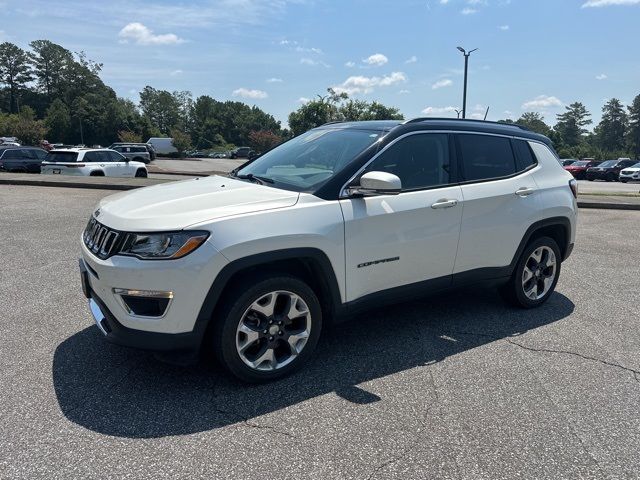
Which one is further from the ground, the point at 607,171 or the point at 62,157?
the point at 62,157

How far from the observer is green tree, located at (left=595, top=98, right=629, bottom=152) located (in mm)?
111750

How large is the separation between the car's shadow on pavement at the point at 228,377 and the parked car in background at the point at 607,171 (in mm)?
36758

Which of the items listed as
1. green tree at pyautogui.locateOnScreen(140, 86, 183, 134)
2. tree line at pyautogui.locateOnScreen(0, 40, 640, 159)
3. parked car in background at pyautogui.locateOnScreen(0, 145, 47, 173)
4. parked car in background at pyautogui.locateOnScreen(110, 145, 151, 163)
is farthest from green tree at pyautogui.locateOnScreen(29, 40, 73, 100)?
parked car in background at pyautogui.locateOnScreen(0, 145, 47, 173)

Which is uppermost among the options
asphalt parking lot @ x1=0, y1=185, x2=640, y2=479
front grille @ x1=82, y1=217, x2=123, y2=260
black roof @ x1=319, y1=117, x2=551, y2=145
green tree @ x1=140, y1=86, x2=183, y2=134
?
green tree @ x1=140, y1=86, x2=183, y2=134

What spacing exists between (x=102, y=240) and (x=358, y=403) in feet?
6.50

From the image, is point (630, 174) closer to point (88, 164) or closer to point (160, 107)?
point (88, 164)

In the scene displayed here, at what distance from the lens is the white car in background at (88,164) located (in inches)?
701

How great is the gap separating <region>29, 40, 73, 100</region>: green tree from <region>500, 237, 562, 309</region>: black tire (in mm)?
134832

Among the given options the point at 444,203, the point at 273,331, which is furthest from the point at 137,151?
the point at 273,331

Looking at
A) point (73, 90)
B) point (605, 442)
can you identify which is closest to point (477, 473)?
point (605, 442)

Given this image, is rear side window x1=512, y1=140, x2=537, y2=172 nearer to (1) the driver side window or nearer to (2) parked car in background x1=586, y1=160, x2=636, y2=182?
(1) the driver side window

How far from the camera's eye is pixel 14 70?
387ft

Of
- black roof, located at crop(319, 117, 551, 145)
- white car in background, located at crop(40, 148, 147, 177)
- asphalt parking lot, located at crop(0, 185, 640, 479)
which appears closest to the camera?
asphalt parking lot, located at crop(0, 185, 640, 479)

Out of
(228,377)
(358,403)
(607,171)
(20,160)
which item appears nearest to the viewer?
(358,403)
